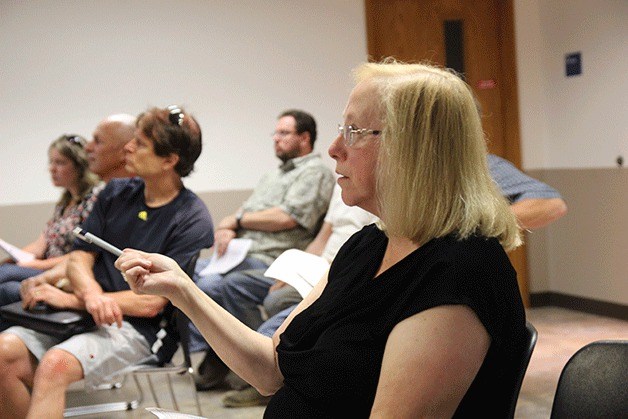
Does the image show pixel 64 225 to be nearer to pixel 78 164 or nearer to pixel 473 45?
pixel 78 164

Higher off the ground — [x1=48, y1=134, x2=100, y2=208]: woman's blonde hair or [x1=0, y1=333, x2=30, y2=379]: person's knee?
[x1=48, y1=134, x2=100, y2=208]: woman's blonde hair

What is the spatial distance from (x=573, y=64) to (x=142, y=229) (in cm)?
434

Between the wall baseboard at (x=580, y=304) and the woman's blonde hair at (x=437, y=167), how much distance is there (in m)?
5.09

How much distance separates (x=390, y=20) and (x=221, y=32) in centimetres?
131

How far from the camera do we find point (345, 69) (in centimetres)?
686

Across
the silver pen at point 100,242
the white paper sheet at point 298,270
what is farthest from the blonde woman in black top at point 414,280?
the white paper sheet at point 298,270

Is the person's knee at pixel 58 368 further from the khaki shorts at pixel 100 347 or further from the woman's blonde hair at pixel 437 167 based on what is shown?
the woman's blonde hair at pixel 437 167

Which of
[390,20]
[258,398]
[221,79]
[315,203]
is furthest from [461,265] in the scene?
[390,20]

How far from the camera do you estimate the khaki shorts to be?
330cm

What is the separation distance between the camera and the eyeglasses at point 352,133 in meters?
1.83

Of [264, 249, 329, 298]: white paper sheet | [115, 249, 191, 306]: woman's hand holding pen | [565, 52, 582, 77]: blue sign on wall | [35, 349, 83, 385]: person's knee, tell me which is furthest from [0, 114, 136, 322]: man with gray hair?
[565, 52, 582, 77]: blue sign on wall

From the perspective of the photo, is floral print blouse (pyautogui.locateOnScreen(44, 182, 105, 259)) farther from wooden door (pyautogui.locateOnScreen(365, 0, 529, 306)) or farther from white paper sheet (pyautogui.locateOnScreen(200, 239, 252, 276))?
wooden door (pyautogui.locateOnScreen(365, 0, 529, 306))

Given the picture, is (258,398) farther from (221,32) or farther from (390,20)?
(390,20)

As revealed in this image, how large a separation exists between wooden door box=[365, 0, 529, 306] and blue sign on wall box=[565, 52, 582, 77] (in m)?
0.42
